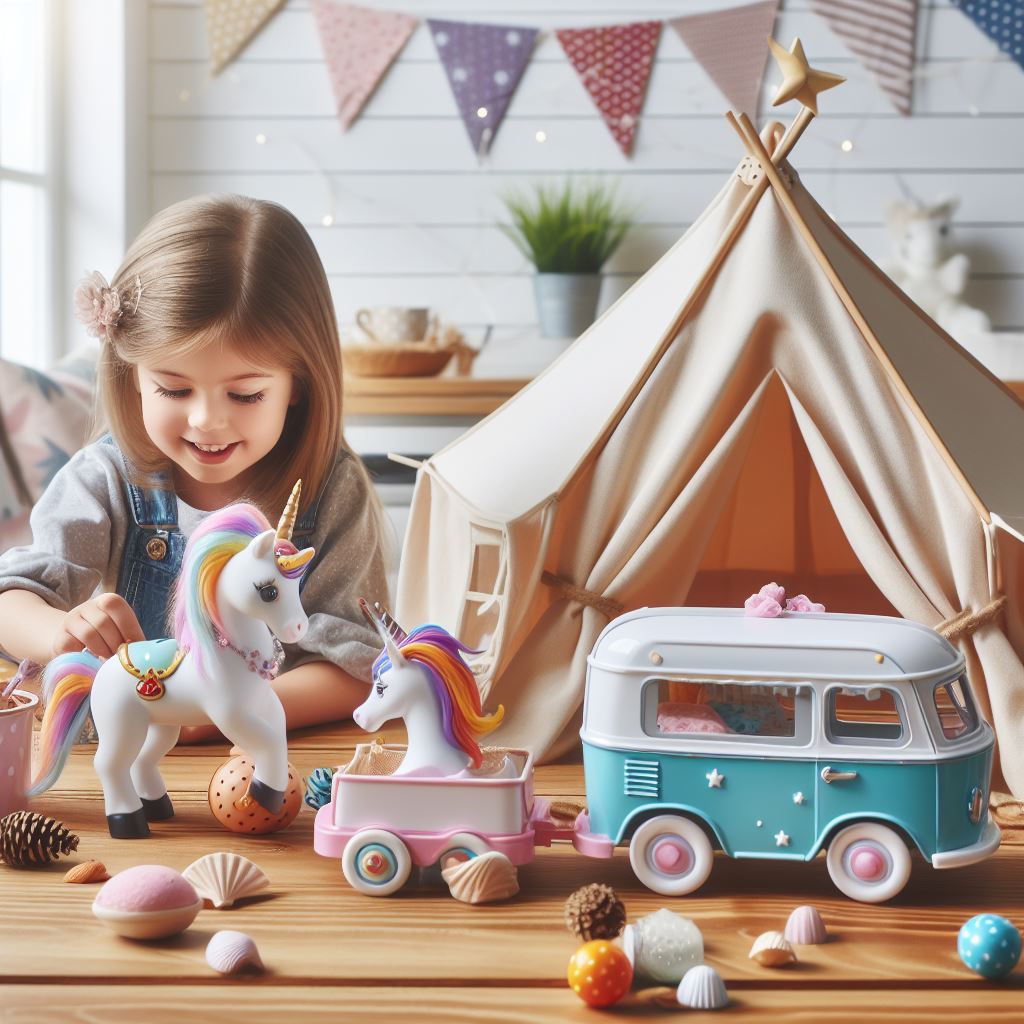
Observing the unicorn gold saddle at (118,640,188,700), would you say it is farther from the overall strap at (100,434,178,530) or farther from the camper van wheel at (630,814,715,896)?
the overall strap at (100,434,178,530)

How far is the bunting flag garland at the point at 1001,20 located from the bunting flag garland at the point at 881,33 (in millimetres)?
134

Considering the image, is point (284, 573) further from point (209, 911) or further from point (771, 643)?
point (771, 643)

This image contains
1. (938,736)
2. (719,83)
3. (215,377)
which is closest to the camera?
(938,736)

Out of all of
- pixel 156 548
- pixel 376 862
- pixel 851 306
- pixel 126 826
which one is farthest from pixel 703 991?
pixel 156 548

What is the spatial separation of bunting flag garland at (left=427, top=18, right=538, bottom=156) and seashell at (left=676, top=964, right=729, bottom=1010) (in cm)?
261

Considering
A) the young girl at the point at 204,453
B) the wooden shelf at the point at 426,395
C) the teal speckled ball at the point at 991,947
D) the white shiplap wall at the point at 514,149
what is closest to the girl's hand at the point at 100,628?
the young girl at the point at 204,453

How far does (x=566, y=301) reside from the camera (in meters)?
3.03

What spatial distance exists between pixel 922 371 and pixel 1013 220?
1997 mm

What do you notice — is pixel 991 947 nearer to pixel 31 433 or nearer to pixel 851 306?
pixel 851 306

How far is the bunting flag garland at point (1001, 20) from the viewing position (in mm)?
2990

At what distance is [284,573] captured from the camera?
969 mm

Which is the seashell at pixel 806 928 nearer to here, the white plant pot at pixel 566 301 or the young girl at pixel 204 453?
the young girl at pixel 204 453

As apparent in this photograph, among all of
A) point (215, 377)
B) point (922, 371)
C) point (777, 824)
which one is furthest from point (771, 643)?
point (215, 377)

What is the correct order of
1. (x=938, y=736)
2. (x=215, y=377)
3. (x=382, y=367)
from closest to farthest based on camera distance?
1. (x=938, y=736)
2. (x=215, y=377)
3. (x=382, y=367)
